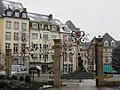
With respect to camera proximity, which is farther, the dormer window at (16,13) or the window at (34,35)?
the window at (34,35)

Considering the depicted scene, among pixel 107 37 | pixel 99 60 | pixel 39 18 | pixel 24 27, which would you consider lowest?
pixel 99 60

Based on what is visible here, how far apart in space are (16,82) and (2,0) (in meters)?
55.3

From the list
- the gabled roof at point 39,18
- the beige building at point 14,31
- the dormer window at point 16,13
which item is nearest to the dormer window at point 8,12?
the beige building at point 14,31

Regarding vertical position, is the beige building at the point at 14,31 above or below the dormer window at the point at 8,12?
below

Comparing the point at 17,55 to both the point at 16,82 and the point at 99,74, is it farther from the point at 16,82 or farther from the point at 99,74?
the point at 16,82

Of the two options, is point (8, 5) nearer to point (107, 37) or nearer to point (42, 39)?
point (42, 39)

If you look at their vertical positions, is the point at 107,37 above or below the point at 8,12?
below

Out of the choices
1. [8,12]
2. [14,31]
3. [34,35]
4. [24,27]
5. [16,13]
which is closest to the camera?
[8,12]

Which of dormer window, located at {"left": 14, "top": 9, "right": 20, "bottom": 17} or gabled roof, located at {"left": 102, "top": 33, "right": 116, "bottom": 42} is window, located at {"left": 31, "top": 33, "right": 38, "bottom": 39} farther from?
gabled roof, located at {"left": 102, "top": 33, "right": 116, "bottom": 42}

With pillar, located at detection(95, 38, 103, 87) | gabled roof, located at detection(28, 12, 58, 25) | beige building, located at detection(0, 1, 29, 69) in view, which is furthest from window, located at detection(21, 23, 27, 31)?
pillar, located at detection(95, 38, 103, 87)

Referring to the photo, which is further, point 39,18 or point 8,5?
point 39,18

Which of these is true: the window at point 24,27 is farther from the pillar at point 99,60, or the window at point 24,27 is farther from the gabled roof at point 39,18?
the pillar at point 99,60

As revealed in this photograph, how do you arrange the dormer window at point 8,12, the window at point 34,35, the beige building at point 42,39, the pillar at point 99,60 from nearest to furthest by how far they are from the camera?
the pillar at point 99,60 → the dormer window at point 8,12 → the beige building at point 42,39 → the window at point 34,35

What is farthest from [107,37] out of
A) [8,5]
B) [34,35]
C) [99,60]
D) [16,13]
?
[99,60]
